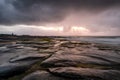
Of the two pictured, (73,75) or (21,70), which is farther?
(21,70)

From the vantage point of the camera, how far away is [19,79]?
4.49 metres

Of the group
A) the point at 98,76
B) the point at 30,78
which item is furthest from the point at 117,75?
the point at 30,78

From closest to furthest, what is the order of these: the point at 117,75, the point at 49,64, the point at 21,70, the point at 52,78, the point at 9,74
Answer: the point at 52,78 < the point at 117,75 < the point at 9,74 < the point at 21,70 < the point at 49,64

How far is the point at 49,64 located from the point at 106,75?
96.7 inches

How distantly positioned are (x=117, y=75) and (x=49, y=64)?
107 inches

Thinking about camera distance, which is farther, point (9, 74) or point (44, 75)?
point (9, 74)

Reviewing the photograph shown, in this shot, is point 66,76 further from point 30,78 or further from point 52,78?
point 30,78

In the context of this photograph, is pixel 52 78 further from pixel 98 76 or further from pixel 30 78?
pixel 98 76

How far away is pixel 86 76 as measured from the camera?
4461 mm

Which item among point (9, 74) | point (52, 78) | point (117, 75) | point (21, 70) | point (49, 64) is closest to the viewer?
point (52, 78)

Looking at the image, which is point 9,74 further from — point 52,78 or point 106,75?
point 106,75

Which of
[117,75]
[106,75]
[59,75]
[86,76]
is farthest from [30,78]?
[117,75]

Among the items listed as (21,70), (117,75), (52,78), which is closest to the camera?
(52,78)

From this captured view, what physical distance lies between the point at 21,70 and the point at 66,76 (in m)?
1.83
